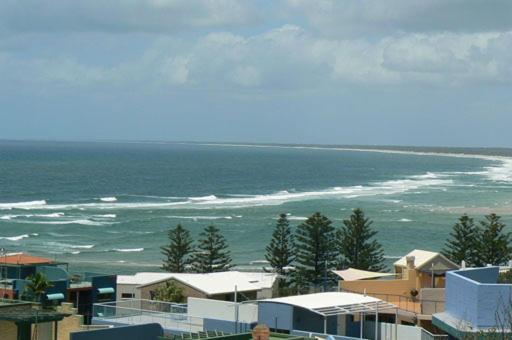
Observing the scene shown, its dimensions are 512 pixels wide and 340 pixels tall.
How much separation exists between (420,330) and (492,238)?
2401 centimetres

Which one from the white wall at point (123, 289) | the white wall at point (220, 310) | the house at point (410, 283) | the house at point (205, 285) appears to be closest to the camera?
the white wall at point (220, 310)

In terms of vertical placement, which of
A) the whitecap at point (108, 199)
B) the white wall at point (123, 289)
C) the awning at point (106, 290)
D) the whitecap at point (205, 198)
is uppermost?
the whitecap at point (205, 198)

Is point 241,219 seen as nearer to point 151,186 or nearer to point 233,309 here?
point 151,186

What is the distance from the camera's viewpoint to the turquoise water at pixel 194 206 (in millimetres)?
67375

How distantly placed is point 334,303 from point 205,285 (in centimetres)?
883

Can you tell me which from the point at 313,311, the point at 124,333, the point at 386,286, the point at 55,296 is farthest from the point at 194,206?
the point at 124,333

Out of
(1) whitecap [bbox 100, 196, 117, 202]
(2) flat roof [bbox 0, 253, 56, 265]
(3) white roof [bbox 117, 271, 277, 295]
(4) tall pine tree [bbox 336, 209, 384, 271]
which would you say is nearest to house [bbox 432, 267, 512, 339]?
(3) white roof [bbox 117, 271, 277, 295]

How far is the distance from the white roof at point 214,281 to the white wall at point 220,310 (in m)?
5.37

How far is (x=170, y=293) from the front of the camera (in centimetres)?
3083

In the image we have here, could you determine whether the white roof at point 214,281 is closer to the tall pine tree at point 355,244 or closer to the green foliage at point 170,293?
the green foliage at point 170,293

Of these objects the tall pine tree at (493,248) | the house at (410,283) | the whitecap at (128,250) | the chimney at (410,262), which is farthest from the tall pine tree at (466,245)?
the whitecap at (128,250)

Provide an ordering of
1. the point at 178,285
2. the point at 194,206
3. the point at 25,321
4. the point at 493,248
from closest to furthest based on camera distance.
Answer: the point at 25,321, the point at 178,285, the point at 493,248, the point at 194,206

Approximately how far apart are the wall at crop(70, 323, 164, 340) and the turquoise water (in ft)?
130

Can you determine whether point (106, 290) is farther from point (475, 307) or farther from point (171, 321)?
point (475, 307)
